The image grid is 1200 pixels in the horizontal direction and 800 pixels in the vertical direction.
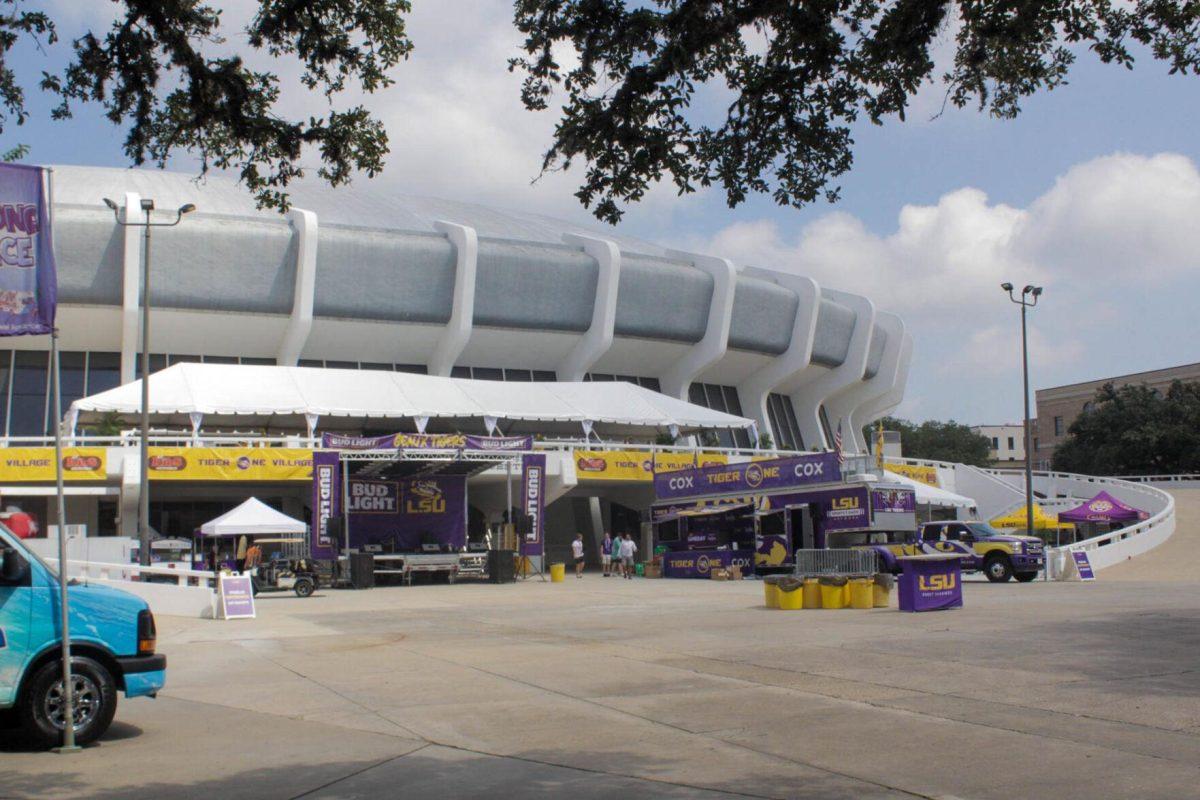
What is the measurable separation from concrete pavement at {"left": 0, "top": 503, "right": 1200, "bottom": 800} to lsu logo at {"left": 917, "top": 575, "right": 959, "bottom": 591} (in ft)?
2.92

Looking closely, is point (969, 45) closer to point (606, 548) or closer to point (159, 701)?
point (159, 701)

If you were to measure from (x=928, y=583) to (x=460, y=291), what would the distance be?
38866 mm

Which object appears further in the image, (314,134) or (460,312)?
(460,312)

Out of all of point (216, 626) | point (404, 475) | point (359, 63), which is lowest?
point (216, 626)

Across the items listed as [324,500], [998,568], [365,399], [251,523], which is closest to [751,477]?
[998,568]

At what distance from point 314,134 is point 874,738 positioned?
6.74 m

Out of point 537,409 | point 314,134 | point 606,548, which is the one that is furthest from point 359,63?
point 537,409

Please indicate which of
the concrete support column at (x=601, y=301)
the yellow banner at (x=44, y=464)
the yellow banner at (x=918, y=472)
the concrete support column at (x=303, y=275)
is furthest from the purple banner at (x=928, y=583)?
the concrete support column at (x=601, y=301)

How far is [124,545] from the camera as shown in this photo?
31594mm

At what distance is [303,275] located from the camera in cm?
5284

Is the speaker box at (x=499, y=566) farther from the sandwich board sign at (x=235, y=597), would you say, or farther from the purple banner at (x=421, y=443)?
the sandwich board sign at (x=235, y=597)

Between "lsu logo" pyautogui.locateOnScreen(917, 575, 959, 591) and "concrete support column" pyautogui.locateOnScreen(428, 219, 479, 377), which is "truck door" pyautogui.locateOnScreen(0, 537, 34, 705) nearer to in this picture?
"lsu logo" pyautogui.locateOnScreen(917, 575, 959, 591)

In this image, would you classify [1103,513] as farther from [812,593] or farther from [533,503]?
[812,593]

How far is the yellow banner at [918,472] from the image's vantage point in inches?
2219
